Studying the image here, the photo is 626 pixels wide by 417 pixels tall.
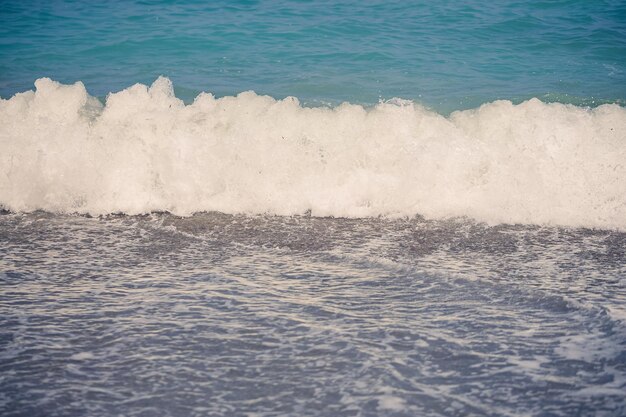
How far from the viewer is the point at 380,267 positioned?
4.54 meters

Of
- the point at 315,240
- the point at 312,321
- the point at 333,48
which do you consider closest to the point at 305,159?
the point at 315,240

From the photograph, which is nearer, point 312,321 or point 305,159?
point 312,321

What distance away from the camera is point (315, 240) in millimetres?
5188

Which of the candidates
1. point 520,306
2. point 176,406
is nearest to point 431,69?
point 520,306

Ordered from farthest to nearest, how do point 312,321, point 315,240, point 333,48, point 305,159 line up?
1. point 333,48
2. point 305,159
3. point 315,240
4. point 312,321

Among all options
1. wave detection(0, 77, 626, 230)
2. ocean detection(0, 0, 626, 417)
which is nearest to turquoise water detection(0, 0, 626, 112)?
ocean detection(0, 0, 626, 417)

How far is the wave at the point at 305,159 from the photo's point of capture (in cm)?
603

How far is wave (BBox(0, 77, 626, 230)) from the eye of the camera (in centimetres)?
603

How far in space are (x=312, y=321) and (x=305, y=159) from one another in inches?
118

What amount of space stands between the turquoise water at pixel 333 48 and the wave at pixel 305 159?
9.84ft

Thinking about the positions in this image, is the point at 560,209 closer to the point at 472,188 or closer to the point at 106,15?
the point at 472,188

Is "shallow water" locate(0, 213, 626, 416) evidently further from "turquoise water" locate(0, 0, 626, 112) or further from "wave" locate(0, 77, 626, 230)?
"turquoise water" locate(0, 0, 626, 112)

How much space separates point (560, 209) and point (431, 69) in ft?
19.8

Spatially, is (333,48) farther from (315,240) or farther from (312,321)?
(312,321)
